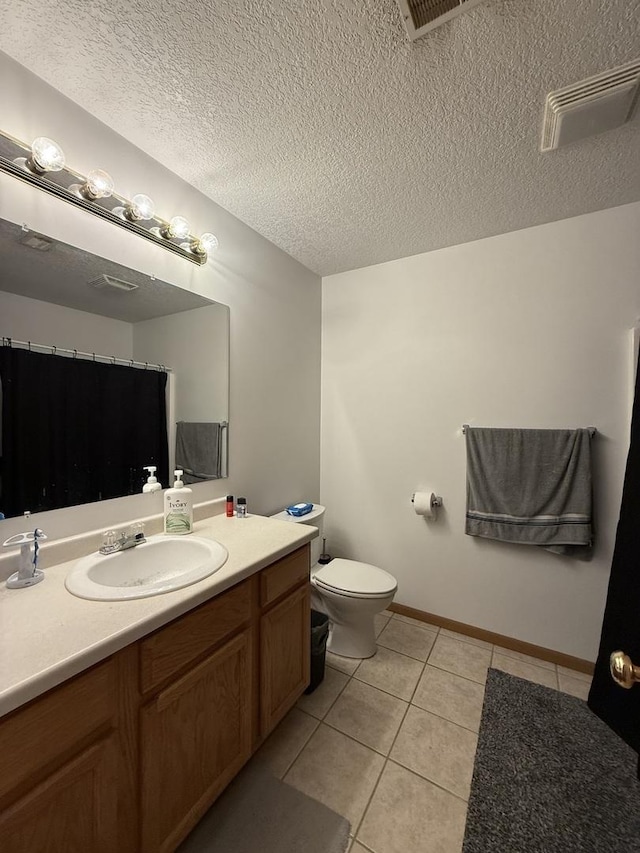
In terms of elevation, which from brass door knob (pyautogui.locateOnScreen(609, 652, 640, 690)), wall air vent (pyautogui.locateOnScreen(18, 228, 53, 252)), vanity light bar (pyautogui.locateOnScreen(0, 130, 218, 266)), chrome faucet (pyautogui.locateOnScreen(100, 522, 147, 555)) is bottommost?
chrome faucet (pyautogui.locateOnScreen(100, 522, 147, 555))

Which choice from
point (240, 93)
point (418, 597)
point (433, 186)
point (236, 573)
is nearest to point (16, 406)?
point (236, 573)

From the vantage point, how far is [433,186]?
155 centimetres

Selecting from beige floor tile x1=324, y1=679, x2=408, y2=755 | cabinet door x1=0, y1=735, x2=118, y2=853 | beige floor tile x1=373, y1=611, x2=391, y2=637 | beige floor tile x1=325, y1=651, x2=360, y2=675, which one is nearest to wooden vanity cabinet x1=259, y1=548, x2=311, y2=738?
beige floor tile x1=324, y1=679, x2=408, y2=755

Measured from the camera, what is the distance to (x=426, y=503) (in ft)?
6.77

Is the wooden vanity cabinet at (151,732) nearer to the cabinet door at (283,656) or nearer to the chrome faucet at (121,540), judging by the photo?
the cabinet door at (283,656)

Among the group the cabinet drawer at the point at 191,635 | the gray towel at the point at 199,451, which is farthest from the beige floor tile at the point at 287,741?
the gray towel at the point at 199,451

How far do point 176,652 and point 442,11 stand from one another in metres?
1.88

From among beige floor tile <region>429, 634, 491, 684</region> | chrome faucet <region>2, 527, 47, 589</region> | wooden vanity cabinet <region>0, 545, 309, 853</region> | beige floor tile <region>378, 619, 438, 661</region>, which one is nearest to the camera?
wooden vanity cabinet <region>0, 545, 309, 853</region>

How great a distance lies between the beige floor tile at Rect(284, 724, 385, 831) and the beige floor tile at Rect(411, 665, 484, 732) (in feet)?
1.27

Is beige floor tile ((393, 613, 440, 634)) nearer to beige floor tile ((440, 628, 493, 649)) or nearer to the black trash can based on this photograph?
beige floor tile ((440, 628, 493, 649))

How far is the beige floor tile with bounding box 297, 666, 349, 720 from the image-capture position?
1.54m

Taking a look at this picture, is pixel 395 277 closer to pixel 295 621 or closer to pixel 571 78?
pixel 571 78

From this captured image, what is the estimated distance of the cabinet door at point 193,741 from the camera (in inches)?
33.6

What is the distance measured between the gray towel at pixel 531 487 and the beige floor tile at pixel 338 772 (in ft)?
3.93
